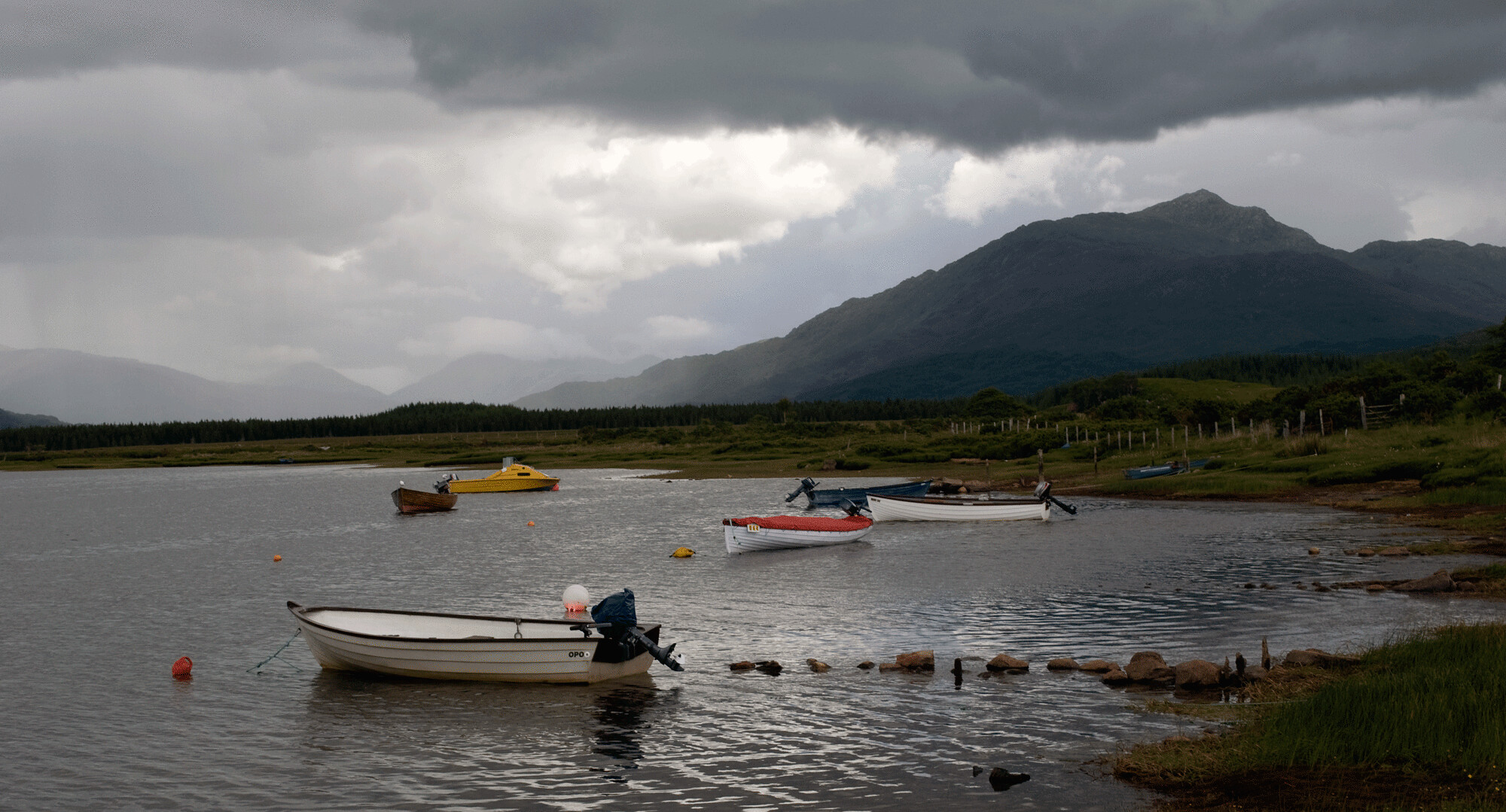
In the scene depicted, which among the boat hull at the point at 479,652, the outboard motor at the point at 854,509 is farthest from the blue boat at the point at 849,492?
the boat hull at the point at 479,652

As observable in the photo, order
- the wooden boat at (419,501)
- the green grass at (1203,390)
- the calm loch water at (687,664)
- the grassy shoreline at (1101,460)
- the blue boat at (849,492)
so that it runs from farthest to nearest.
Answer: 1. the green grass at (1203,390)
2. the wooden boat at (419,501)
3. the blue boat at (849,492)
4. the grassy shoreline at (1101,460)
5. the calm loch water at (687,664)

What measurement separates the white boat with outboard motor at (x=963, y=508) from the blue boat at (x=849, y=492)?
4.34 meters

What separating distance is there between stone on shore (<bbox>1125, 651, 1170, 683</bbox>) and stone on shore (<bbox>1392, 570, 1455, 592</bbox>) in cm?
1182

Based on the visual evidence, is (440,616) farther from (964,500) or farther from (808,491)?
(808,491)

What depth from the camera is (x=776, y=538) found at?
159ft

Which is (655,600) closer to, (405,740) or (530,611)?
(530,611)

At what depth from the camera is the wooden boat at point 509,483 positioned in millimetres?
97438

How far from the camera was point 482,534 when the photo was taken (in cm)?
6131

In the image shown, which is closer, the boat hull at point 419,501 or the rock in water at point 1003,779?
the rock in water at point 1003,779

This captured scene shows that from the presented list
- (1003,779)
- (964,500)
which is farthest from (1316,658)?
(964,500)

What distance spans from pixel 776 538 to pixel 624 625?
24.5 meters

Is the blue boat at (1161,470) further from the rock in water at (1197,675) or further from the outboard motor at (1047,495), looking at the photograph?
the rock in water at (1197,675)

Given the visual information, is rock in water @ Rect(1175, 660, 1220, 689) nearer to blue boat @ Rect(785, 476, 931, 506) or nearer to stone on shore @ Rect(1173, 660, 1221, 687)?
stone on shore @ Rect(1173, 660, 1221, 687)

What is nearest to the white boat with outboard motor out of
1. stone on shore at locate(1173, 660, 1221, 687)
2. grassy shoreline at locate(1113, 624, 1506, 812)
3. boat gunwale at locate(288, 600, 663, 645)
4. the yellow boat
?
boat gunwale at locate(288, 600, 663, 645)
